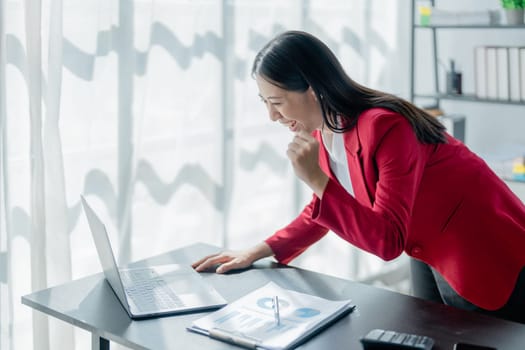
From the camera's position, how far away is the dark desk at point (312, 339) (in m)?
1.40

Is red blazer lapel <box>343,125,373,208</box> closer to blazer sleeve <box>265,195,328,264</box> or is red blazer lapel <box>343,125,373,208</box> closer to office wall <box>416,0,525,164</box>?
blazer sleeve <box>265,195,328,264</box>

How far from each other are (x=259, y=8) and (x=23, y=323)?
147 centimetres

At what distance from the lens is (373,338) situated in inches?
51.1

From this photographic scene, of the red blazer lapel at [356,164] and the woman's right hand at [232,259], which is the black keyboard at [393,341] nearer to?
the red blazer lapel at [356,164]

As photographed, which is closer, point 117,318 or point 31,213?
point 117,318

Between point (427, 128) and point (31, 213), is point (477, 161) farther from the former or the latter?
point (31, 213)

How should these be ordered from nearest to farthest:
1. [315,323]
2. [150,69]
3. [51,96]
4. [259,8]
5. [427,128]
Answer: [315,323] < [427,128] < [51,96] < [150,69] < [259,8]

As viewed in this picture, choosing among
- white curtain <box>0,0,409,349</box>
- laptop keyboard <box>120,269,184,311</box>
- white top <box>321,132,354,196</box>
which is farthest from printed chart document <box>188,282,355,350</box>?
white curtain <box>0,0,409,349</box>

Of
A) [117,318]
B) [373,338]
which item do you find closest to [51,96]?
[117,318]

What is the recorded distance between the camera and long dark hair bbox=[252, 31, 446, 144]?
1.69 m

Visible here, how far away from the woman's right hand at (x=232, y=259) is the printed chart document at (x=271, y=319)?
19cm

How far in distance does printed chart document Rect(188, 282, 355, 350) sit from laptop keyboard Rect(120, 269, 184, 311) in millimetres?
131

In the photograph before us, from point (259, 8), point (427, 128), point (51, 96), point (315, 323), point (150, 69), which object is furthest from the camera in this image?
point (259, 8)

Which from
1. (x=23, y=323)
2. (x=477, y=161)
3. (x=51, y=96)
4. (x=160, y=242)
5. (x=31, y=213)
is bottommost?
(x=23, y=323)
